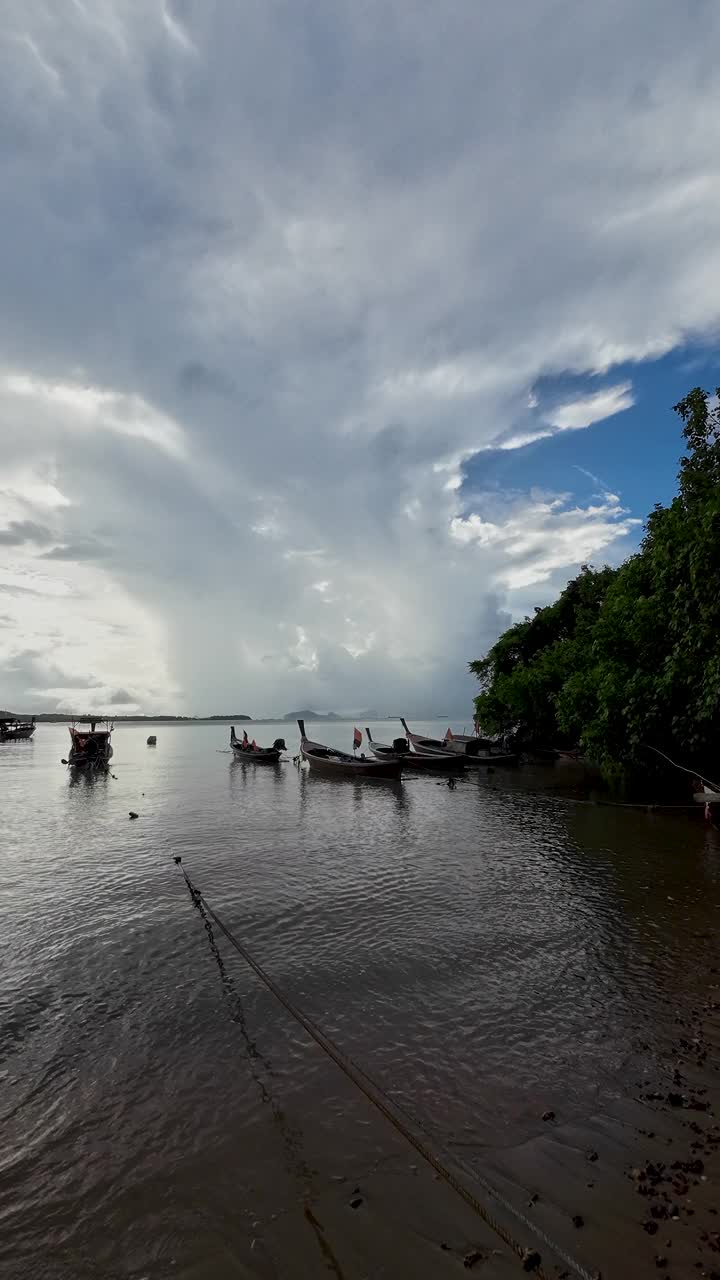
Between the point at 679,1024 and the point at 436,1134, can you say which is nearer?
the point at 436,1134

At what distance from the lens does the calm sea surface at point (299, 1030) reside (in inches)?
170

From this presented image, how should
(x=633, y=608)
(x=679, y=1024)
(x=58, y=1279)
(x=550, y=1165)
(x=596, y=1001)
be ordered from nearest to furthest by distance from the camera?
(x=58, y=1279) < (x=550, y=1165) < (x=679, y=1024) < (x=596, y=1001) < (x=633, y=608)

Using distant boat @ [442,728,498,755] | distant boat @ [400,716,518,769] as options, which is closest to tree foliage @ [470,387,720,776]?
distant boat @ [400,716,518,769]

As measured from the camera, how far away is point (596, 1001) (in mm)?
7617

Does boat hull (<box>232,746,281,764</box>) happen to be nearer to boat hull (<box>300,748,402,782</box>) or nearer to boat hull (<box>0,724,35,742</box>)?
boat hull (<box>300,748,402,782</box>)

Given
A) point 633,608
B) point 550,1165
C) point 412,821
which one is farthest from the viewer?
point 633,608

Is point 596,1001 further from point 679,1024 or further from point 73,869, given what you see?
point 73,869

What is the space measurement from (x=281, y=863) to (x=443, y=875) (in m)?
4.65

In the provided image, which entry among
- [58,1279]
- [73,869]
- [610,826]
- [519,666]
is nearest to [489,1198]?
[58,1279]

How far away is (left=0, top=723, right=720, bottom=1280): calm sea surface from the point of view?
14.2ft

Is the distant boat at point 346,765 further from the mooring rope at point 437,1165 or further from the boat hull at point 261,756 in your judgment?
the mooring rope at point 437,1165

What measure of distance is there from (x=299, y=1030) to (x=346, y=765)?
30.4 metres

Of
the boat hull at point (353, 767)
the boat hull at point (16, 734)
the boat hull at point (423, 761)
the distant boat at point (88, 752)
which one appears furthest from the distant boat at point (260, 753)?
the boat hull at point (16, 734)

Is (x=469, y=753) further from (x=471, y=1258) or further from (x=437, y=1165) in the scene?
(x=471, y=1258)
